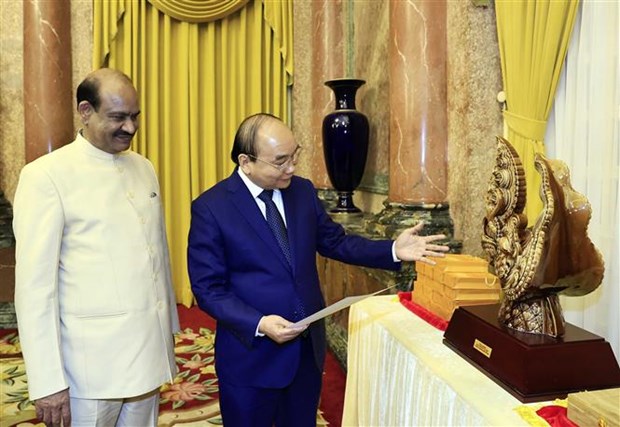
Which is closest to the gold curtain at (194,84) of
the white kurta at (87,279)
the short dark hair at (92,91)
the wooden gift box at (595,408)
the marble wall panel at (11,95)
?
the marble wall panel at (11,95)

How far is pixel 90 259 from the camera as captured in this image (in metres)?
1.89

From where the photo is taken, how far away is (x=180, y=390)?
12.8ft

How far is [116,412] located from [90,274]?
0.51 metres

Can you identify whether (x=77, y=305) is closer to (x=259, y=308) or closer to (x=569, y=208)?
(x=259, y=308)

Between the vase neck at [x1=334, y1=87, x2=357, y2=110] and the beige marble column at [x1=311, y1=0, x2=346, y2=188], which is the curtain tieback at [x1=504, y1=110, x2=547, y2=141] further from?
the beige marble column at [x1=311, y1=0, x2=346, y2=188]

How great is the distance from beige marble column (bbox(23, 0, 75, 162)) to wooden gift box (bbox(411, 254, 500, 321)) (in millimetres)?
4513

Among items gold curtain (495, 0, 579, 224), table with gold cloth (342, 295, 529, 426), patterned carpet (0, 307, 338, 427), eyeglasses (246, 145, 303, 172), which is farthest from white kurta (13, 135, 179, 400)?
gold curtain (495, 0, 579, 224)

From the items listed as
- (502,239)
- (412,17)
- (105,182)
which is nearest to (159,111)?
(412,17)

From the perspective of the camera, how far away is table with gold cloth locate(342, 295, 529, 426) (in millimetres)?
→ 1518

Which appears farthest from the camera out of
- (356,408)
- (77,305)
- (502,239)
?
(356,408)

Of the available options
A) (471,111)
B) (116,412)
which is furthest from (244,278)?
(471,111)

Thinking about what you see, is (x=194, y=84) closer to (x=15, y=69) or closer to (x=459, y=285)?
(x=15, y=69)

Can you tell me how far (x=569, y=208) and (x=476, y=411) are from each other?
60cm

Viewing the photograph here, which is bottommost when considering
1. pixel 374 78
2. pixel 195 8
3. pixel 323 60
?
pixel 374 78
